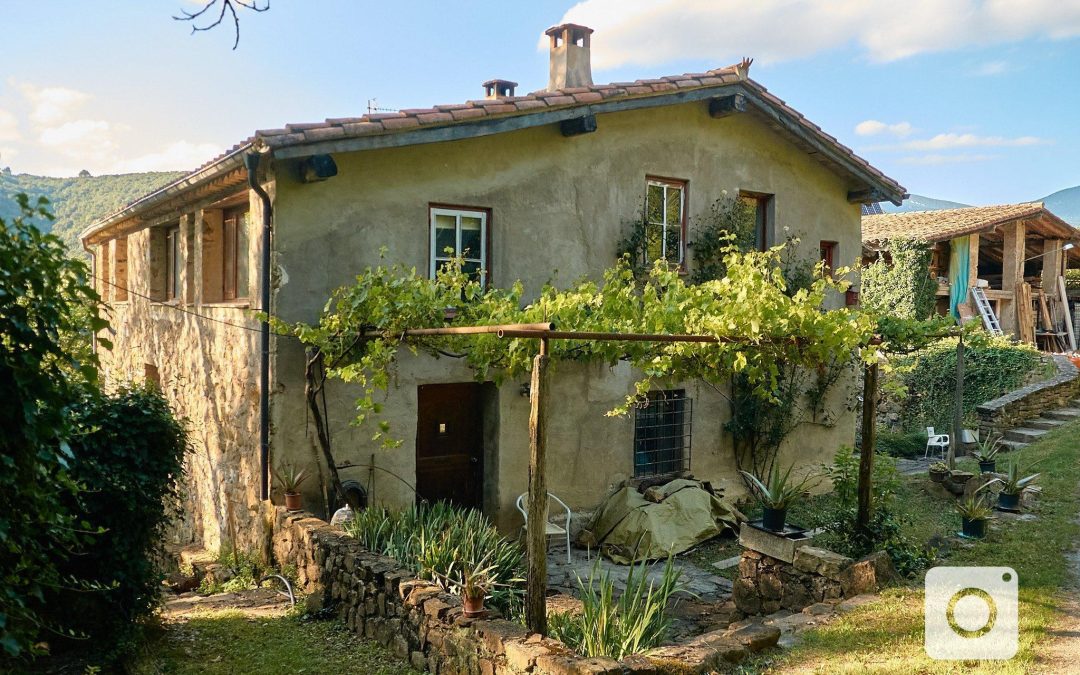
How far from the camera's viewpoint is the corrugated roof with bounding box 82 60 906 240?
25.2 ft

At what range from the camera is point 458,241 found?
30.0 feet

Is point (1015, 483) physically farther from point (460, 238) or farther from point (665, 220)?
point (460, 238)

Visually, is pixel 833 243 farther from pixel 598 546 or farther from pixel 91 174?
pixel 91 174

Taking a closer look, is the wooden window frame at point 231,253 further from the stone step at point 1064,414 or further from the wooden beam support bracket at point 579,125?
the stone step at point 1064,414

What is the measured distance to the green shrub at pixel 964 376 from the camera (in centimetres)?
1630

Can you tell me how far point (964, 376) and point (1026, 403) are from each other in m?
2.15

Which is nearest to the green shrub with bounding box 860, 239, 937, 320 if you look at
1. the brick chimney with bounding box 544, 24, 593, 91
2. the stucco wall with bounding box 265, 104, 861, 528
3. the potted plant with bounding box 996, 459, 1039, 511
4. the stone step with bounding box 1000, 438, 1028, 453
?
the stone step with bounding box 1000, 438, 1028, 453

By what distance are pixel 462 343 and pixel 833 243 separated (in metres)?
7.88

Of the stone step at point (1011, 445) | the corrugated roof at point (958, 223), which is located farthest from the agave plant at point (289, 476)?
the corrugated roof at point (958, 223)

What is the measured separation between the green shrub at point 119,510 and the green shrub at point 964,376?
14.5 m

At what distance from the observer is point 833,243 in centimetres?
1277

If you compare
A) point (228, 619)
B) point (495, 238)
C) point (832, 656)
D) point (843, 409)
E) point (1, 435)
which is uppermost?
point (495, 238)

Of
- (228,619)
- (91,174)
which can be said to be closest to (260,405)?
(228,619)

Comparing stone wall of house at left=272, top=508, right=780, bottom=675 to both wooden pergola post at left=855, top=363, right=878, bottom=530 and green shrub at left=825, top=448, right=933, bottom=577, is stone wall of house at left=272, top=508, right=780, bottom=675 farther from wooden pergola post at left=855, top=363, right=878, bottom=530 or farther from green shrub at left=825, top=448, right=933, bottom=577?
wooden pergola post at left=855, top=363, right=878, bottom=530
